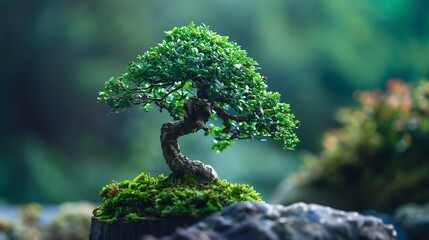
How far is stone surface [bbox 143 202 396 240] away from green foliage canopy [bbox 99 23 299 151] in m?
0.94

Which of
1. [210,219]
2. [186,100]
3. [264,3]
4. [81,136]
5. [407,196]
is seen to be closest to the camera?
[210,219]

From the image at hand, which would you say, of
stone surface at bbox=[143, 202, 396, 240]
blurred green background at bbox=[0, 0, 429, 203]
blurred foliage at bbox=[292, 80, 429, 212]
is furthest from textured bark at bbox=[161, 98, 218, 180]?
blurred green background at bbox=[0, 0, 429, 203]

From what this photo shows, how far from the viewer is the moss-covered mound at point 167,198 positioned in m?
3.69

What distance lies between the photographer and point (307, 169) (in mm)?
10938

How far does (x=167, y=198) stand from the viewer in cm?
381

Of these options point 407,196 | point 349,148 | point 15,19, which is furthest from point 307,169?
point 15,19

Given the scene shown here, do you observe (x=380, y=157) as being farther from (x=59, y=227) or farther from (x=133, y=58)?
(x=133, y=58)

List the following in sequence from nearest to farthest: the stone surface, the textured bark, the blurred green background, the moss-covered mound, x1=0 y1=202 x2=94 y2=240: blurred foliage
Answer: the stone surface
the moss-covered mound
the textured bark
x1=0 y1=202 x2=94 y2=240: blurred foliage
the blurred green background

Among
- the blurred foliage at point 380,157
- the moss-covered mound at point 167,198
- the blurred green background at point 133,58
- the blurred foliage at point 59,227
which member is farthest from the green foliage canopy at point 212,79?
the blurred green background at point 133,58

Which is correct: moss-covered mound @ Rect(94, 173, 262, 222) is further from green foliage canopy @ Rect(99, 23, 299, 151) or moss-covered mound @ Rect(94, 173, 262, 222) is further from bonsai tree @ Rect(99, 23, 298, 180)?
green foliage canopy @ Rect(99, 23, 299, 151)

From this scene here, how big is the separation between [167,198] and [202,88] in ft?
2.58

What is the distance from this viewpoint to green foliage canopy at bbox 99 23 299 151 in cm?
397

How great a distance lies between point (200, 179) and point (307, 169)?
6.97 metres

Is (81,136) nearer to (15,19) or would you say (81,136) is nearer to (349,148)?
(15,19)
